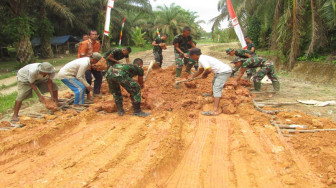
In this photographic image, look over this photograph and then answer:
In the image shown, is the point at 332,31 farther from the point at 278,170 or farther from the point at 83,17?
the point at 83,17

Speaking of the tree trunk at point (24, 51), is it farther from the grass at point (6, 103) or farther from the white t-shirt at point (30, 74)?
the white t-shirt at point (30, 74)

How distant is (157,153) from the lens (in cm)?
283

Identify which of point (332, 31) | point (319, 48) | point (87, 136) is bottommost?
point (87, 136)

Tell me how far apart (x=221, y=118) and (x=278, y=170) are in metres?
1.65

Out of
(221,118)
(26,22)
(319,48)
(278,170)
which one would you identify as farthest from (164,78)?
(26,22)

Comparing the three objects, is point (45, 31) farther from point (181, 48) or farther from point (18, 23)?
point (181, 48)

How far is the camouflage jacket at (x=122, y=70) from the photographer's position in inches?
156

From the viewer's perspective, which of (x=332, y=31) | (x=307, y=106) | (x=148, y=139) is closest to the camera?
(x=148, y=139)

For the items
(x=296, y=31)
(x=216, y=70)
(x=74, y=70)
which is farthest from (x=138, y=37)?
(x=216, y=70)

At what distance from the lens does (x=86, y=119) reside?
13.4 ft

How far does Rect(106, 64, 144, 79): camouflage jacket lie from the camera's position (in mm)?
3955

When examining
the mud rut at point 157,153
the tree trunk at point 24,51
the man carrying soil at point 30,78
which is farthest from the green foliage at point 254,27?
the tree trunk at point 24,51

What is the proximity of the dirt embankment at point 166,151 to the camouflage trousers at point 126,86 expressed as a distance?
0.32 metres

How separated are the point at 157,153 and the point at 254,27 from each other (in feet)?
37.4
